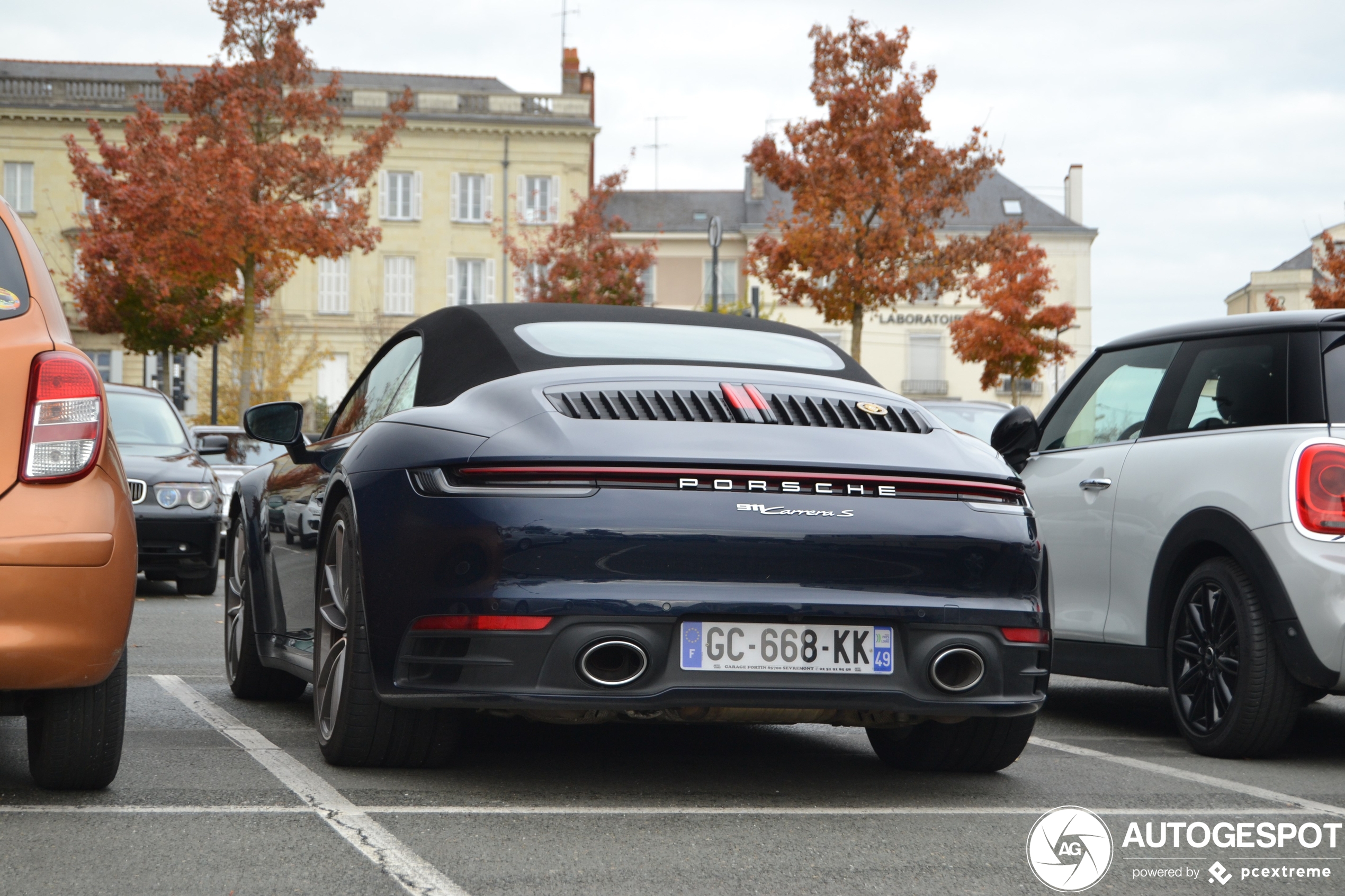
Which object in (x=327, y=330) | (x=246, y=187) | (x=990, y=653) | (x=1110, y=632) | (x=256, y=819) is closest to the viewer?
(x=256, y=819)

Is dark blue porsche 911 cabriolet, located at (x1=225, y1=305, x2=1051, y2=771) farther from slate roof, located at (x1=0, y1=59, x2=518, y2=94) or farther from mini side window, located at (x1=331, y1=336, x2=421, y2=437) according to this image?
slate roof, located at (x1=0, y1=59, x2=518, y2=94)

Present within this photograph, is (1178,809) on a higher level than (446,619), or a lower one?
lower

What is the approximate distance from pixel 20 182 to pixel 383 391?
5569 cm

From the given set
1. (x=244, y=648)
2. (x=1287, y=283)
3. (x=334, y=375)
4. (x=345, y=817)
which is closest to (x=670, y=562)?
(x=345, y=817)

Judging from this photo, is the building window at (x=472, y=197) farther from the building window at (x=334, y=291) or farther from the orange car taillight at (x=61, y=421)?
the orange car taillight at (x=61, y=421)

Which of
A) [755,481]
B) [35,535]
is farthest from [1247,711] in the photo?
[35,535]

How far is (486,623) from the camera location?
4125 millimetres

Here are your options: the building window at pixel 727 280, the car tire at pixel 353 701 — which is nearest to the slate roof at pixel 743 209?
the building window at pixel 727 280

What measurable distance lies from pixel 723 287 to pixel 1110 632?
60948 mm

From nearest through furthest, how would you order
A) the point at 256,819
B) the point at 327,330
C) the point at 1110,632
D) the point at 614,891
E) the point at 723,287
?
the point at 614,891 → the point at 256,819 → the point at 1110,632 → the point at 327,330 → the point at 723,287

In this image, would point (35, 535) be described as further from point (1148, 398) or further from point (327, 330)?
point (327, 330)

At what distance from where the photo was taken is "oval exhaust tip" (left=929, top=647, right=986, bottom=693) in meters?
4.32

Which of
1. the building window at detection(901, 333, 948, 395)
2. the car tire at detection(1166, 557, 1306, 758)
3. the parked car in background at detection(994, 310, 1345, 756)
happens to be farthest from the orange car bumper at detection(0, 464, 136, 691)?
the building window at detection(901, 333, 948, 395)

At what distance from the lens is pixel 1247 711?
18.2 feet
